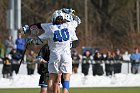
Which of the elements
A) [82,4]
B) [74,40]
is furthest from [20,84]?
[82,4]

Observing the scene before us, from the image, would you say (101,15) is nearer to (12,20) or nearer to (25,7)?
(25,7)

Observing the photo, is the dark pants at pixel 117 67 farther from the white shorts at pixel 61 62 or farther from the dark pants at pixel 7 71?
the white shorts at pixel 61 62

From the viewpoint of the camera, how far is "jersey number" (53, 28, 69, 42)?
16.0 meters

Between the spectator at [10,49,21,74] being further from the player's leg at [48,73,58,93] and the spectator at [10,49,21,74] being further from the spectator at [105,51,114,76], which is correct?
the player's leg at [48,73,58,93]

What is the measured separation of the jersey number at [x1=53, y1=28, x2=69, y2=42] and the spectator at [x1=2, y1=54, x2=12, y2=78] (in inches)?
491

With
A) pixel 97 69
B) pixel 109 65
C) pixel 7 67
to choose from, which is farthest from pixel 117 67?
pixel 7 67

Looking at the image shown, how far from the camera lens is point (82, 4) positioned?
6281cm

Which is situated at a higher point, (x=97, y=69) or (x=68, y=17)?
(x=68, y=17)

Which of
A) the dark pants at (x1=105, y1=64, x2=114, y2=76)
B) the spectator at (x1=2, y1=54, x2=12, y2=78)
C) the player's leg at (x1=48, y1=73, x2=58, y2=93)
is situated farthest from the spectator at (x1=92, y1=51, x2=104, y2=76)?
the player's leg at (x1=48, y1=73, x2=58, y2=93)

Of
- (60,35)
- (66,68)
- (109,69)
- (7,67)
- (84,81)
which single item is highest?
(60,35)

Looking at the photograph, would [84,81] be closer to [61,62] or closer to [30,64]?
[30,64]

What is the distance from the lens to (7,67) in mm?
28938

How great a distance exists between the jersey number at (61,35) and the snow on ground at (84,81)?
1103 centimetres

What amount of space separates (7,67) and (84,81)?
3451 mm
